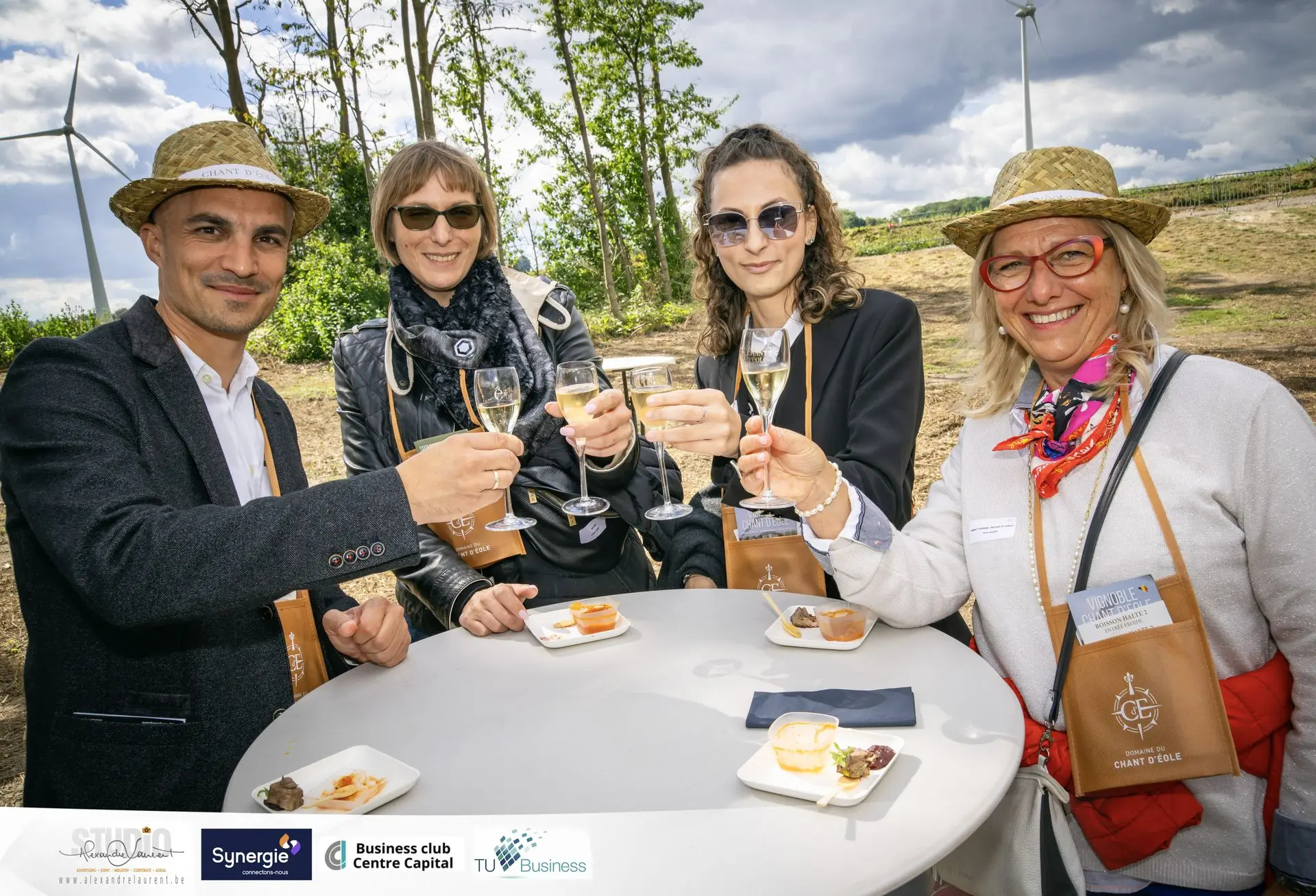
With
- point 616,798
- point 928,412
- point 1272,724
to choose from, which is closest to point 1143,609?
point 1272,724

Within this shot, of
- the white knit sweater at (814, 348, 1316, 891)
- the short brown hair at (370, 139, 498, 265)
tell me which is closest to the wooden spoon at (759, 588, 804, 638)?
the white knit sweater at (814, 348, 1316, 891)

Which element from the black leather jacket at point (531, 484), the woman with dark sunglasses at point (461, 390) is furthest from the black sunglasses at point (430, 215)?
the black leather jacket at point (531, 484)

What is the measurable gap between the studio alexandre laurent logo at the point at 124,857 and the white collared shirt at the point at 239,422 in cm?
109

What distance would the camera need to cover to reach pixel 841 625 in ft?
6.99

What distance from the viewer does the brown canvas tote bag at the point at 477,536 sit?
10.3 ft

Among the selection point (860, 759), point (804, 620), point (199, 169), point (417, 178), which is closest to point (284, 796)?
point (860, 759)

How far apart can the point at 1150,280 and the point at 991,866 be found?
1541 mm

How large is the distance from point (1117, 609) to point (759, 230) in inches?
69.0

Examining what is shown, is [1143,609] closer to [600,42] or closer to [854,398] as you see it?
[854,398]

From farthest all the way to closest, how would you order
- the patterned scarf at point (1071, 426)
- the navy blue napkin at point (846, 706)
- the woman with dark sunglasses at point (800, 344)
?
the woman with dark sunglasses at point (800, 344) < the patterned scarf at point (1071, 426) < the navy blue napkin at point (846, 706)

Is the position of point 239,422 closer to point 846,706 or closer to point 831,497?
point 831,497

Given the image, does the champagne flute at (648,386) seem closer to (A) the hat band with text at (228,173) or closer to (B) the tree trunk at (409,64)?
(A) the hat band with text at (228,173)

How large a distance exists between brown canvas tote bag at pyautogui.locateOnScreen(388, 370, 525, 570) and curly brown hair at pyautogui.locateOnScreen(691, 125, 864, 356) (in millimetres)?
1070

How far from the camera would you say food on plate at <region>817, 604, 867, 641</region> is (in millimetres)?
2127
